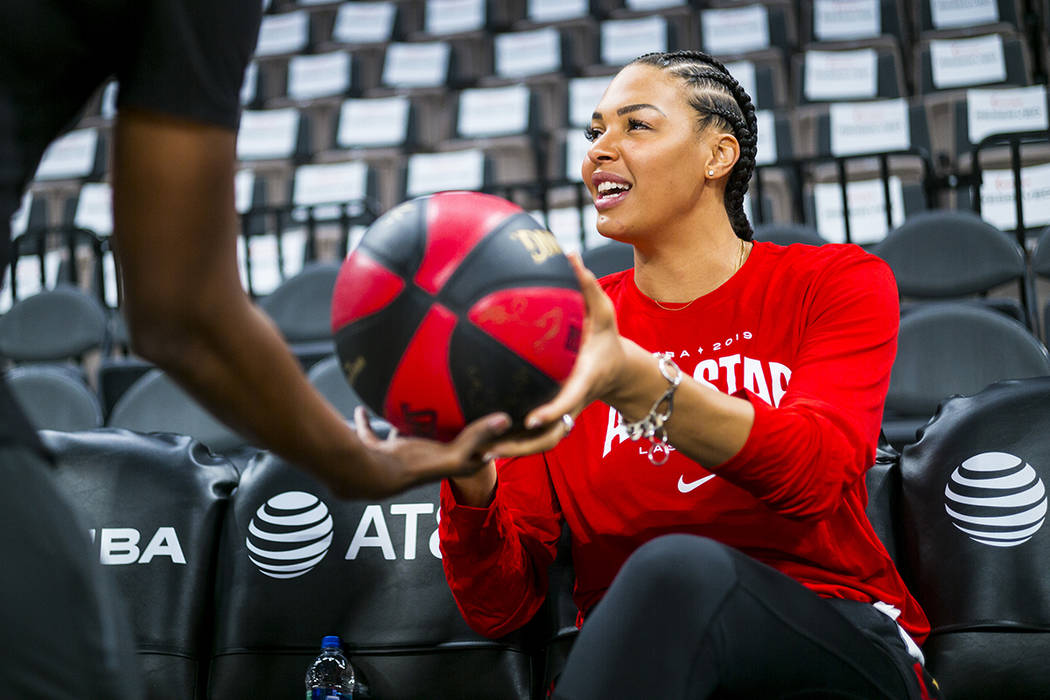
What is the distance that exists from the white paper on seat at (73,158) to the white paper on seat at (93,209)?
1.23 ft

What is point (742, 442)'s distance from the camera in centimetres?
129

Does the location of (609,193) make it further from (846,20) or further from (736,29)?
(846,20)

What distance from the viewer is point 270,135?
21.5 feet

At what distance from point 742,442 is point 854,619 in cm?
35

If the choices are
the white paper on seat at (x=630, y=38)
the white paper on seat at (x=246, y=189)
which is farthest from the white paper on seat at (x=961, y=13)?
the white paper on seat at (x=246, y=189)

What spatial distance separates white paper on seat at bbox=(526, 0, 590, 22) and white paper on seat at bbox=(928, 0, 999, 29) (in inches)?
89.8

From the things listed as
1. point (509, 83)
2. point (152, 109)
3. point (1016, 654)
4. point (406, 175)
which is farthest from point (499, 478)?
point (509, 83)

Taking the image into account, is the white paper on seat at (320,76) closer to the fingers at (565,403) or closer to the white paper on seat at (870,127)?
the white paper on seat at (870,127)

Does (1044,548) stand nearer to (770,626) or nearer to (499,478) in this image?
(770,626)

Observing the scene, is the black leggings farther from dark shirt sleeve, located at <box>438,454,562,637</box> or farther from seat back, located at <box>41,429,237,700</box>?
seat back, located at <box>41,429,237,700</box>

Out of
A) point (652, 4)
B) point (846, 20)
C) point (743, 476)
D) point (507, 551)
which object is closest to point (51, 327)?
point (507, 551)

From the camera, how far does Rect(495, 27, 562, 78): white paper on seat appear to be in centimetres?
677

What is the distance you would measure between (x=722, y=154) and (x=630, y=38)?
510 centimetres

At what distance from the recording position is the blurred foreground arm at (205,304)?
0.75 meters
